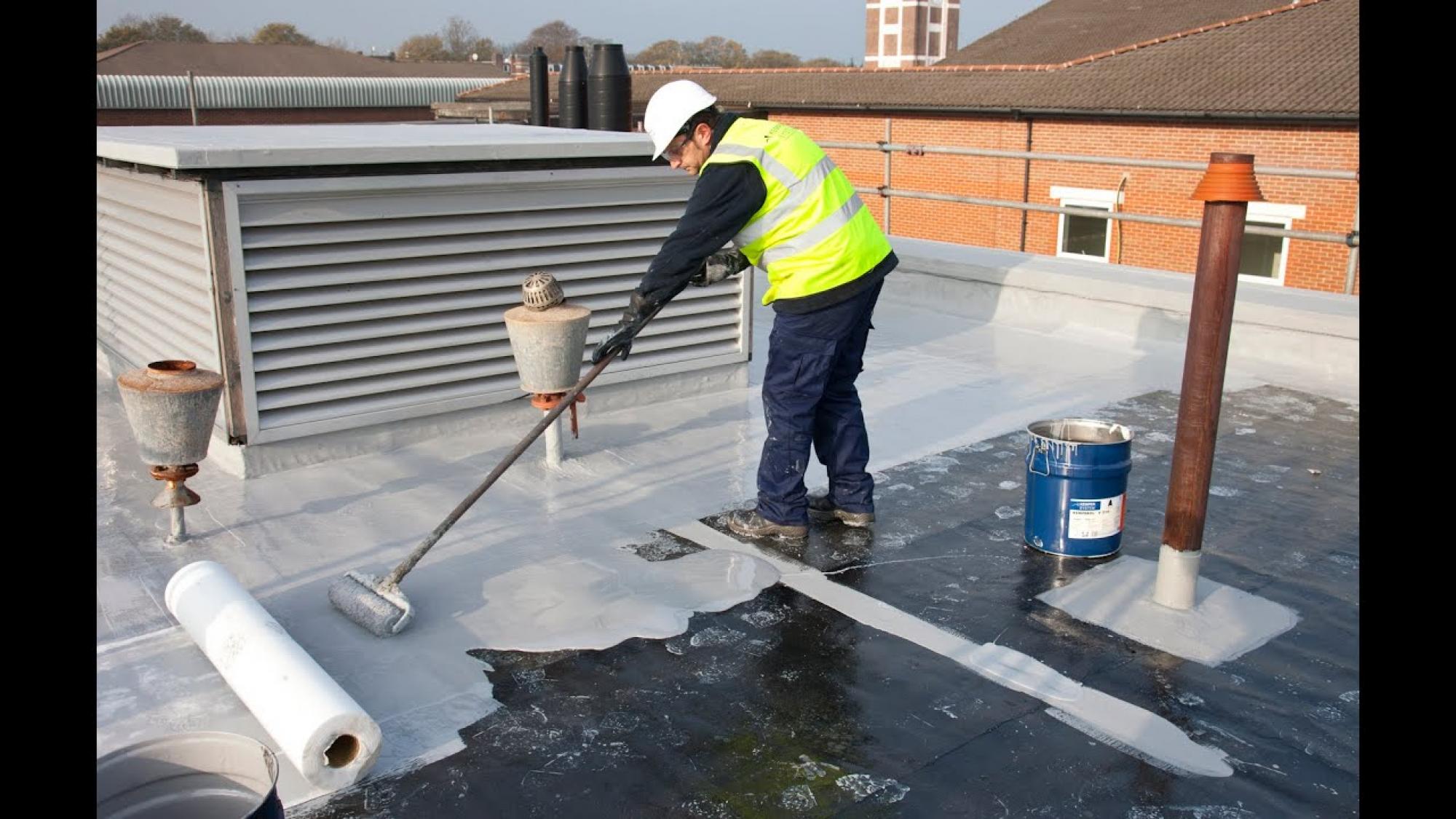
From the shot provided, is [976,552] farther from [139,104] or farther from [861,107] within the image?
[139,104]

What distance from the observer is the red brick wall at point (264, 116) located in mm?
32438

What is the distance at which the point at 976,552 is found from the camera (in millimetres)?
4492

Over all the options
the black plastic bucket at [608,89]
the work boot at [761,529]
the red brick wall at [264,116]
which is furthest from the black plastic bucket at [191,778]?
the red brick wall at [264,116]

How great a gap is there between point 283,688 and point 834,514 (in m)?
2.43

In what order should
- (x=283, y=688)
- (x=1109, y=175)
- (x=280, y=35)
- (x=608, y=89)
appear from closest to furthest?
(x=283, y=688)
(x=608, y=89)
(x=1109, y=175)
(x=280, y=35)

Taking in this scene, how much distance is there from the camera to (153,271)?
5734 mm


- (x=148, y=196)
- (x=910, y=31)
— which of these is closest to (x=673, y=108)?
(x=148, y=196)

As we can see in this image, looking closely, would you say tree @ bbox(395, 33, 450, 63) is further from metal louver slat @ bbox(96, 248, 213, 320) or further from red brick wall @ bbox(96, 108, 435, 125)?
metal louver slat @ bbox(96, 248, 213, 320)

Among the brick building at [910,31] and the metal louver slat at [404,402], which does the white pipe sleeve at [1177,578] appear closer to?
the metal louver slat at [404,402]

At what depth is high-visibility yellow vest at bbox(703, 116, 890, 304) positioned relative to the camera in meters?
4.32

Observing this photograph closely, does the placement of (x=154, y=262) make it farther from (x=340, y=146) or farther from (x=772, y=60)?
(x=772, y=60)

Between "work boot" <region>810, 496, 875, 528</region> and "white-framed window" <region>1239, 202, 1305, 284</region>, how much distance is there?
58.1 feet
